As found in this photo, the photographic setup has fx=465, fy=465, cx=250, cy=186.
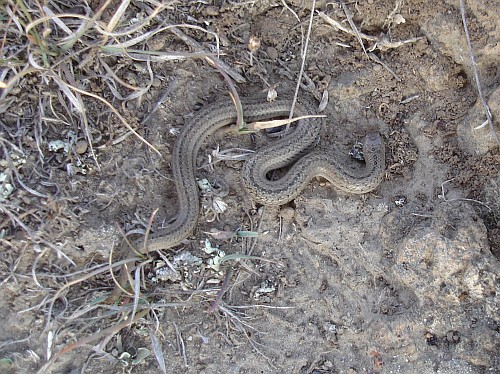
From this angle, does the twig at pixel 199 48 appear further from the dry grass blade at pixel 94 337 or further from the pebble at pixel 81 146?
the dry grass blade at pixel 94 337

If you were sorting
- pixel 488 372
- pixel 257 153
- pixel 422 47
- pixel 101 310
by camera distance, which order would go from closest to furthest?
pixel 488 372, pixel 101 310, pixel 422 47, pixel 257 153

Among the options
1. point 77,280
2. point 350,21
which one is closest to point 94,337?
point 77,280

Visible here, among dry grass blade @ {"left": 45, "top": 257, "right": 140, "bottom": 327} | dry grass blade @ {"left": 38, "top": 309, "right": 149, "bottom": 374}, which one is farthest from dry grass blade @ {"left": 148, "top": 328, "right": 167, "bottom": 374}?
dry grass blade @ {"left": 45, "top": 257, "right": 140, "bottom": 327}

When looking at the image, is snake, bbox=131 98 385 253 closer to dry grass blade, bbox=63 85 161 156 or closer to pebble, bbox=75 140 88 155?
dry grass blade, bbox=63 85 161 156

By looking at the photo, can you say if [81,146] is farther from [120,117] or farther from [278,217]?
[278,217]

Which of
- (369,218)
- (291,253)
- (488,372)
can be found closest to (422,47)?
(369,218)

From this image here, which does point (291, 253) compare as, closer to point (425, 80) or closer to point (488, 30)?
point (425, 80)

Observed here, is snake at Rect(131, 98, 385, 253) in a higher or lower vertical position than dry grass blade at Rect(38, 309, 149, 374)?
higher
